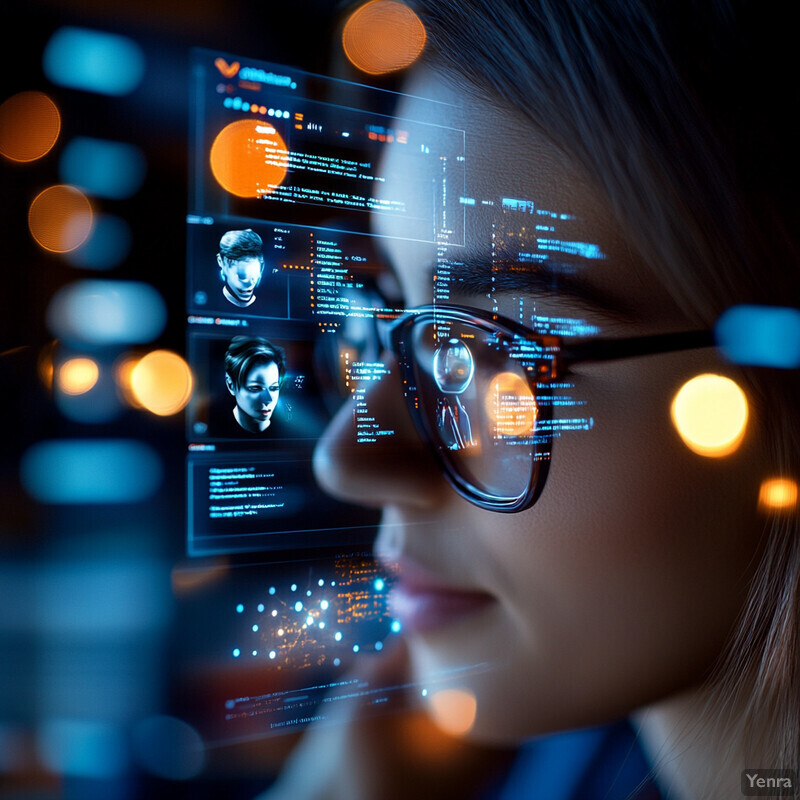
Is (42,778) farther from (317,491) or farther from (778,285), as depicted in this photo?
(778,285)

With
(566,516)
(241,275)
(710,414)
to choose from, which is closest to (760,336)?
(710,414)

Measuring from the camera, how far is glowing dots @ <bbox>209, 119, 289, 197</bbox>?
509 mm

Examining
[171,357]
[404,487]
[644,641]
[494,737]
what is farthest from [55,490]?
[644,641]

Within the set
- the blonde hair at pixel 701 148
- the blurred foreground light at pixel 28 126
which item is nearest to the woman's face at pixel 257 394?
the blurred foreground light at pixel 28 126

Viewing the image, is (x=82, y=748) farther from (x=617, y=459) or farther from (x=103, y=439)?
(x=617, y=459)

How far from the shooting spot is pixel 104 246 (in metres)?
0.47

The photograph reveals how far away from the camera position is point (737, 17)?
73 cm

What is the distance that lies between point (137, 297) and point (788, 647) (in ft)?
2.51

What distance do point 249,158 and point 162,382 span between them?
0.62 ft

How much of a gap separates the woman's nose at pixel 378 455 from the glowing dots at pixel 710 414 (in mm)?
304

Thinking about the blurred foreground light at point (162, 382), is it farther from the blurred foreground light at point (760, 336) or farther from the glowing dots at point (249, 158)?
the blurred foreground light at point (760, 336)

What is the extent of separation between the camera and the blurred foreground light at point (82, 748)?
→ 467 mm

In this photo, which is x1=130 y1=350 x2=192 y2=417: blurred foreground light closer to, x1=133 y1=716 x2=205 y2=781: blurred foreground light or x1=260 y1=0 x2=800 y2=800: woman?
x1=260 y1=0 x2=800 y2=800: woman

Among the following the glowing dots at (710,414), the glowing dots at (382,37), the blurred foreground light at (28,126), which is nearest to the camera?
the blurred foreground light at (28,126)
